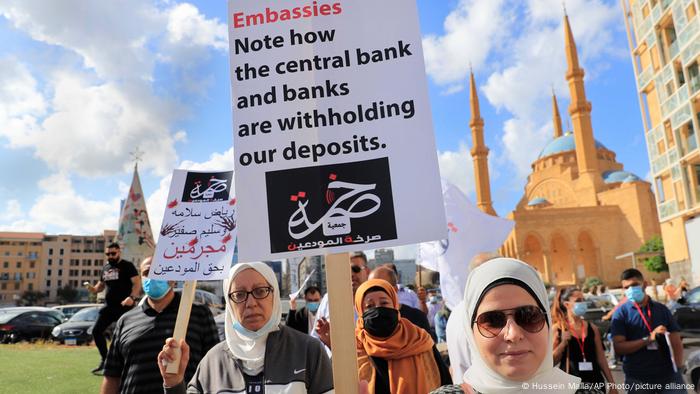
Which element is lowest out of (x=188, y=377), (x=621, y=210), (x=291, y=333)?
(x=188, y=377)

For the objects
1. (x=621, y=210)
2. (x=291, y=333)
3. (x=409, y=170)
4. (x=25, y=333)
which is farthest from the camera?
(x=621, y=210)

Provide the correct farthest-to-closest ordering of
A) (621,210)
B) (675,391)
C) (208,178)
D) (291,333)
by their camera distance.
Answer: (621,210)
(675,391)
(208,178)
(291,333)

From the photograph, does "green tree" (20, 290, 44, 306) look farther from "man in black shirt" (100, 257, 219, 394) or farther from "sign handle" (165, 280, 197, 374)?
"sign handle" (165, 280, 197, 374)

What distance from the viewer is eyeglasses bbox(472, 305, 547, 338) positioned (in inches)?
68.9

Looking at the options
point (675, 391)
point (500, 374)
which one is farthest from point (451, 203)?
point (500, 374)

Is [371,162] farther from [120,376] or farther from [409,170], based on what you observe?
[120,376]

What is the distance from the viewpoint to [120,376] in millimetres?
3197

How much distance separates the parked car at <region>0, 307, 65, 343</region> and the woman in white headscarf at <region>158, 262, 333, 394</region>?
16698 mm

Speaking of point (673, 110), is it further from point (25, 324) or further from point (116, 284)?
point (25, 324)

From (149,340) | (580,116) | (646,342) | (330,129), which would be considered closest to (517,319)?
(330,129)

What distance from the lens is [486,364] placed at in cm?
175

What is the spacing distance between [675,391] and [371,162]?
3966mm

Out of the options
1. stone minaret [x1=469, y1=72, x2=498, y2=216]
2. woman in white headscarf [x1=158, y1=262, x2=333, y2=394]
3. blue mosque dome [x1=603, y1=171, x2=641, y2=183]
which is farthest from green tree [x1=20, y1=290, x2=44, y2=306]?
woman in white headscarf [x1=158, y1=262, x2=333, y2=394]

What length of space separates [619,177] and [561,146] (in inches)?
377
